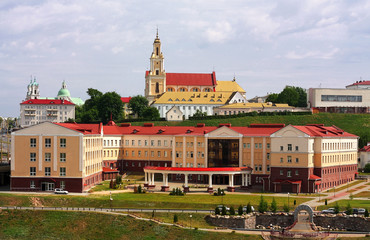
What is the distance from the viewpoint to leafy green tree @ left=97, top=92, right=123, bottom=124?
17412 cm

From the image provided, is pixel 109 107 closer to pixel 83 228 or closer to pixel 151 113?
pixel 151 113

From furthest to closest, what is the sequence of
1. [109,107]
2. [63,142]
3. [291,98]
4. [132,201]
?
[291,98] < [109,107] < [63,142] < [132,201]

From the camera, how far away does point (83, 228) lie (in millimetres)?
72500

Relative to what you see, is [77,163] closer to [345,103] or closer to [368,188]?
[368,188]

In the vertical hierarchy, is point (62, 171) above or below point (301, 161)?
below

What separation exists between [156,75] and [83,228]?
418 ft

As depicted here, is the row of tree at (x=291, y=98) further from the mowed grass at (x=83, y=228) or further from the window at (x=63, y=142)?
the mowed grass at (x=83, y=228)

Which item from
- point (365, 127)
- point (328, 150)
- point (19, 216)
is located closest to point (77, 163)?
point (19, 216)

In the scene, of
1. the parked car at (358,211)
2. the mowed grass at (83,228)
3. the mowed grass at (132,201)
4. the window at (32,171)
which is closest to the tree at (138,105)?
A: the window at (32,171)

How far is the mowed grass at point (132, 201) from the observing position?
81.8 m

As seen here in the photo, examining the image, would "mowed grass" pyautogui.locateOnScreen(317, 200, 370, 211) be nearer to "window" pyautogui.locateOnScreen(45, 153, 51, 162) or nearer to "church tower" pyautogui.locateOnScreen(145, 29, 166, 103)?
"window" pyautogui.locateOnScreen(45, 153, 51, 162)

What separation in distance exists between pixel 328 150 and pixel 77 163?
40.3 metres

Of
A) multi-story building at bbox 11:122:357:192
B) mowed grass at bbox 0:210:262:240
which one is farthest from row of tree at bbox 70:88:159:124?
mowed grass at bbox 0:210:262:240

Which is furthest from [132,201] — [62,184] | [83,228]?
[62,184]
